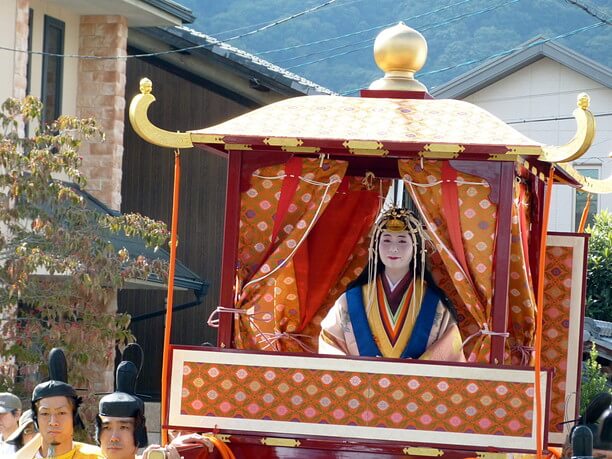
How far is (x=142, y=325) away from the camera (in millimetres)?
18500

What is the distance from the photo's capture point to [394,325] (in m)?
8.32

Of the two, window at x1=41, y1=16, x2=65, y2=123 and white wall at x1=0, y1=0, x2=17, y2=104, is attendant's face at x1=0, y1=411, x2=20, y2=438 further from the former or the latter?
window at x1=41, y1=16, x2=65, y2=123

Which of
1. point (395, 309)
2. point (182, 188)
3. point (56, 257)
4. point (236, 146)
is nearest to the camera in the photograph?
point (236, 146)

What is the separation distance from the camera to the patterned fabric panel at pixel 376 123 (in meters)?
7.76

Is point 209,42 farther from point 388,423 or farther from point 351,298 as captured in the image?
point 388,423

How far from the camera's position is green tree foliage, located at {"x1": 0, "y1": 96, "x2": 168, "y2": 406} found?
11.3m

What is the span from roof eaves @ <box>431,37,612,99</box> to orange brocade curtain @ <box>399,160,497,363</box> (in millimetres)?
15242

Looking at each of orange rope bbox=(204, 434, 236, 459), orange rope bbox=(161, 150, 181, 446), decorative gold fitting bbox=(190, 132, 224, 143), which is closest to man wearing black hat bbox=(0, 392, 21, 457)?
orange rope bbox=(161, 150, 181, 446)

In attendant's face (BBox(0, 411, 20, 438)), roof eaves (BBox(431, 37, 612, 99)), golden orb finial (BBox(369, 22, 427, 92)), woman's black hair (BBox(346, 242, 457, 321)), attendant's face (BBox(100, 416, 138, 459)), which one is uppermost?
roof eaves (BBox(431, 37, 612, 99))

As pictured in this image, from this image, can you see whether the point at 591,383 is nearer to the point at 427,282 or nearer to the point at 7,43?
the point at 427,282

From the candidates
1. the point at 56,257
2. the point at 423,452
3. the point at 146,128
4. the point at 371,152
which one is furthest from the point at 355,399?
the point at 56,257

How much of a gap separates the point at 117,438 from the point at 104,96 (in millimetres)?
9381

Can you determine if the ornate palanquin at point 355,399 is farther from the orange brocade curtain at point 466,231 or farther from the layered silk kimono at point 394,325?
the layered silk kimono at point 394,325

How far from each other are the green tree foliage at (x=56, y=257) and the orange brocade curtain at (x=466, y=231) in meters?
3.94
